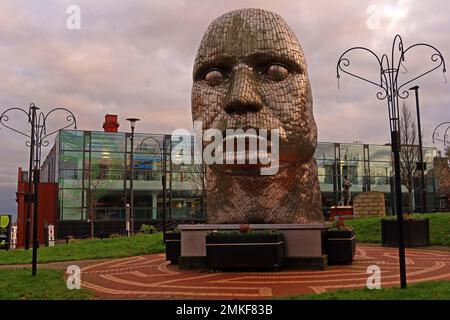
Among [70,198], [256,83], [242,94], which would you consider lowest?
[70,198]

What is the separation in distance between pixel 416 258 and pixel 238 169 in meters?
6.84

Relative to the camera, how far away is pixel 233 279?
37.3 feet

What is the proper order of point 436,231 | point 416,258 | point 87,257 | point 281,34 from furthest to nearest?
point 436,231 → point 87,257 → point 416,258 → point 281,34

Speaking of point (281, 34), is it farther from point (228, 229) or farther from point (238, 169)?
point (228, 229)

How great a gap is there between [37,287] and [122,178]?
105 feet

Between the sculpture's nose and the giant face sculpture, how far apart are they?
0.03m

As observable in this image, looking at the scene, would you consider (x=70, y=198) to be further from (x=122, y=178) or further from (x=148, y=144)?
(x=148, y=144)

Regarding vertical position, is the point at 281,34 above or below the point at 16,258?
above

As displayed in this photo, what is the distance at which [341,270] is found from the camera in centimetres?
1266

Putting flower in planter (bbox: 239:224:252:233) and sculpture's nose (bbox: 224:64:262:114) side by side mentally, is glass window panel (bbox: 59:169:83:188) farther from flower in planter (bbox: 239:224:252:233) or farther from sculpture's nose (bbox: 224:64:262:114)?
flower in planter (bbox: 239:224:252:233)

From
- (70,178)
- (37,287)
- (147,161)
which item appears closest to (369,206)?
(147,161)

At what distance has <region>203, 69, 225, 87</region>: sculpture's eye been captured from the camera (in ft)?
44.8

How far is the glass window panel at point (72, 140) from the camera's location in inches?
1597
